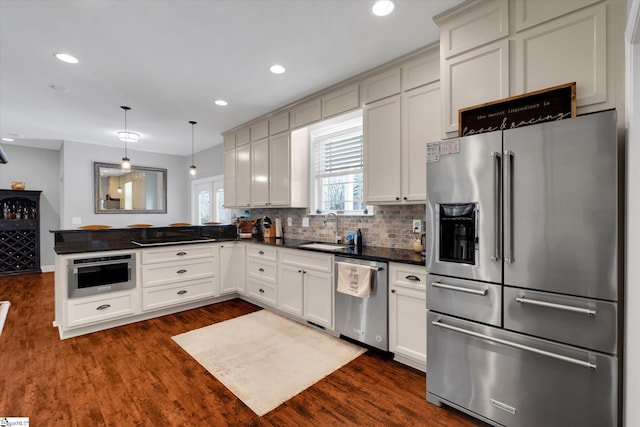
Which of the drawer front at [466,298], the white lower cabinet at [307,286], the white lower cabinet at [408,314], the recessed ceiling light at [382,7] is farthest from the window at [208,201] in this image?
the drawer front at [466,298]

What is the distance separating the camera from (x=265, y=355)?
104 inches

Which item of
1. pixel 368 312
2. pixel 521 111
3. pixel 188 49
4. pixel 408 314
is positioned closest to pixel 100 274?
pixel 188 49

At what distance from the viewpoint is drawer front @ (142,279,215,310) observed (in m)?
3.54

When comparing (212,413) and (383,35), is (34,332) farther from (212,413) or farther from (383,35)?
(383,35)

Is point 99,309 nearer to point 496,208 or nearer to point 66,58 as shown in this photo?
point 66,58

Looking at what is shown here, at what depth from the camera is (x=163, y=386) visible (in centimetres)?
219

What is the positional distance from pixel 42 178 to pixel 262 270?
6195 mm

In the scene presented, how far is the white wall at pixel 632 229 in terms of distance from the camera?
1.25 meters

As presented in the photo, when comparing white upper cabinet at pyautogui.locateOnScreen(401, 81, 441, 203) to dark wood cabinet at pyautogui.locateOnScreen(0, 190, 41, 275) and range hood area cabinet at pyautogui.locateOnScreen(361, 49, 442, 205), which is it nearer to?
range hood area cabinet at pyautogui.locateOnScreen(361, 49, 442, 205)

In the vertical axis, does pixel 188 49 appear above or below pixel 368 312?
above

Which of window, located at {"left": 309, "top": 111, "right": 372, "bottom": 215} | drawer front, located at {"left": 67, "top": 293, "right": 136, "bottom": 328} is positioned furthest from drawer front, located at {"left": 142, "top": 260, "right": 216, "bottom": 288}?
window, located at {"left": 309, "top": 111, "right": 372, "bottom": 215}

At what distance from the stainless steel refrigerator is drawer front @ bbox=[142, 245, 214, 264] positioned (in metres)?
3.10

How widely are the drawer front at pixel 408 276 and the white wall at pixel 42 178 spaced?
755cm

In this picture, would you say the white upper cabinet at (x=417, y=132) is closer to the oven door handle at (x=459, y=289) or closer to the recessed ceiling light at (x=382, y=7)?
the recessed ceiling light at (x=382, y=7)
